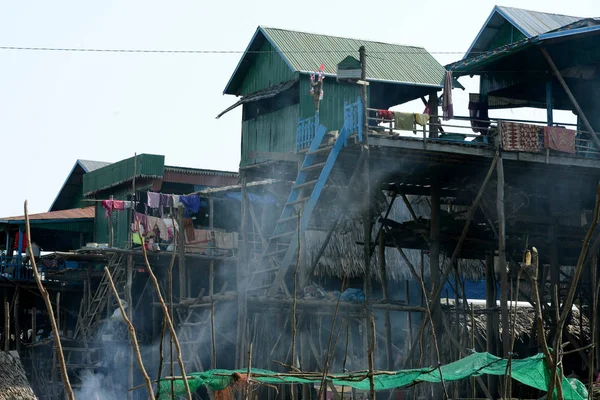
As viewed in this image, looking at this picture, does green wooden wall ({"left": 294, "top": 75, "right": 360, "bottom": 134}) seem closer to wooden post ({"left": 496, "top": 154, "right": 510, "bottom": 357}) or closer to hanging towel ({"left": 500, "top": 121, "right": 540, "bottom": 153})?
hanging towel ({"left": 500, "top": 121, "right": 540, "bottom": 153})

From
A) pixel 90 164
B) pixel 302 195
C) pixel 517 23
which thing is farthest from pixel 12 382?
pixel 90 164

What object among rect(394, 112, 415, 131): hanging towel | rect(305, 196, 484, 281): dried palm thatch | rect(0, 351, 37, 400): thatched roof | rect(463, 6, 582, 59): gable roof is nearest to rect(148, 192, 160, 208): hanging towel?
rect(305, 196, 484, 281): dried palm thatch

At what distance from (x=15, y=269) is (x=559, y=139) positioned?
16.5 metres

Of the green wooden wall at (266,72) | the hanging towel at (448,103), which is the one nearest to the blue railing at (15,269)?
the green wooden wall at (266,72)

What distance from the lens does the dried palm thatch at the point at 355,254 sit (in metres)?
22.6

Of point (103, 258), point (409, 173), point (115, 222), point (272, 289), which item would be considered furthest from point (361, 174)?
point (115, 222)

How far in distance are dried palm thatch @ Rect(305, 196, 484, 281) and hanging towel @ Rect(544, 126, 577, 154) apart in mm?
3862

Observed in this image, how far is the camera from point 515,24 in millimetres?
20109

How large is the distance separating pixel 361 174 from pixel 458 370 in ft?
18.5

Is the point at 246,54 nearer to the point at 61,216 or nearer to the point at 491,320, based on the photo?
the point at 61,216

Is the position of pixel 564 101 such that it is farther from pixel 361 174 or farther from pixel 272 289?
pixel 272 289

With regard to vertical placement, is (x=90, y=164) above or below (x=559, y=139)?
above

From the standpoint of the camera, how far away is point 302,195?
60.9ft

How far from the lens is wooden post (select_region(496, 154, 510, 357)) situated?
16.5 m
